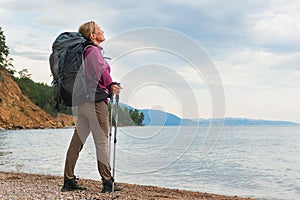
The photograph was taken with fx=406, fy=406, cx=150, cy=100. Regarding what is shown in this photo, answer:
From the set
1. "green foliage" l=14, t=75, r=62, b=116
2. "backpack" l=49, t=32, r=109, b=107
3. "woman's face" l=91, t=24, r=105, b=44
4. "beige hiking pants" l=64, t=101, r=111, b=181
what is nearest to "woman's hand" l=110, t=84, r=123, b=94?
"backpack" l=49, t=32, r=109, b=107

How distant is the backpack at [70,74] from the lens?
628cm

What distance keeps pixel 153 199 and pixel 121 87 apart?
7.92ft

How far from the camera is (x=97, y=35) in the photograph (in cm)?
658

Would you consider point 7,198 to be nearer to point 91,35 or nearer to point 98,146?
point 98,146

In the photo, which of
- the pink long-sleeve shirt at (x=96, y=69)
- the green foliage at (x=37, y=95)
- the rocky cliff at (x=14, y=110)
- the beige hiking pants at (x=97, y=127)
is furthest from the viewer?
the green foliage at (x=37, y=95)

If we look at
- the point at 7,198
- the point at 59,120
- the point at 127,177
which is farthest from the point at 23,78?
the point at 7,198

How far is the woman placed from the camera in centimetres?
631

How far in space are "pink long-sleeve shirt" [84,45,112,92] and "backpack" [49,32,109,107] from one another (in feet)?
0.25

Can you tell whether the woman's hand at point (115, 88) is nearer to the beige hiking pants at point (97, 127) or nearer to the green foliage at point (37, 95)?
the beige hiking pants at point (97, 127)

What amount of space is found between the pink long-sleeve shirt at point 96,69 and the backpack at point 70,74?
8cm

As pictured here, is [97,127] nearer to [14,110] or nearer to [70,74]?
[70,74]

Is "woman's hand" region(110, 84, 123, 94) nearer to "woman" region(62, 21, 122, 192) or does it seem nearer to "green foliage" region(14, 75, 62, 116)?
"woman" region(62, 21, 122, 192)

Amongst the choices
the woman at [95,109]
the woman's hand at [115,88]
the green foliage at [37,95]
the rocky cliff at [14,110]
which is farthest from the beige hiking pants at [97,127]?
the green foliage at [37,95]

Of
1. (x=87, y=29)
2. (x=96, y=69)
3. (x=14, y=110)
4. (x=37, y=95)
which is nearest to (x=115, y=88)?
(x=96, y=69)
